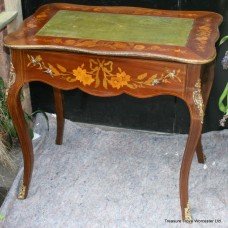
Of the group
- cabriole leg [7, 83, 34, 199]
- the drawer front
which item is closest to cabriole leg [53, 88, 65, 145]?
cabriole leg [7, 83, 34, 199]

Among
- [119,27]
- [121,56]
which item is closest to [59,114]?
[119,27]

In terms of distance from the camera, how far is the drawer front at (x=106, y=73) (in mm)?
1358

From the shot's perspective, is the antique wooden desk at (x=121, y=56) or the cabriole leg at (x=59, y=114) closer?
the antique wooden desk at (x=121, y=56)

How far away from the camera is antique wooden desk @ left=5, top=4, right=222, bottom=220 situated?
1.34 meters

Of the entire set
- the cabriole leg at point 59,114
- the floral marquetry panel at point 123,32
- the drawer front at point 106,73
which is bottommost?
the cabriole leg at point 59,114

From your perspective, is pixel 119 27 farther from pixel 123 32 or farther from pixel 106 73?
pixel 106 73

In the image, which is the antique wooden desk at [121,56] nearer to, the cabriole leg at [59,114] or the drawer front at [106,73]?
the drawer front at [106,73]

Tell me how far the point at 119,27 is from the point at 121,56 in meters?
0.22

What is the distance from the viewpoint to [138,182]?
1.84 meters

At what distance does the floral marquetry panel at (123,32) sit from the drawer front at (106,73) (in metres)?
0.04

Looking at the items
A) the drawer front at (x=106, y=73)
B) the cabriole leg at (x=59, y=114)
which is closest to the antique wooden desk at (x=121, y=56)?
A: the drawer front at (x=106, y=73)

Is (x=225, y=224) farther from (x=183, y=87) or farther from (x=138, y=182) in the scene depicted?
(x=183, y=87)

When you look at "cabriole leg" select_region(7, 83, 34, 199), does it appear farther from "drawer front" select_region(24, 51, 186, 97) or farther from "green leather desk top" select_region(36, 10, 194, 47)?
"green leather desk top" select_region(36, 10, 194, 47)

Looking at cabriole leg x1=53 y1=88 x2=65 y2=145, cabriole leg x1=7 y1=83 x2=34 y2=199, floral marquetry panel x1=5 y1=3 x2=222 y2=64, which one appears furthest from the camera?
cabriole leg x1=53 y1=88 x2=65 y2=145
